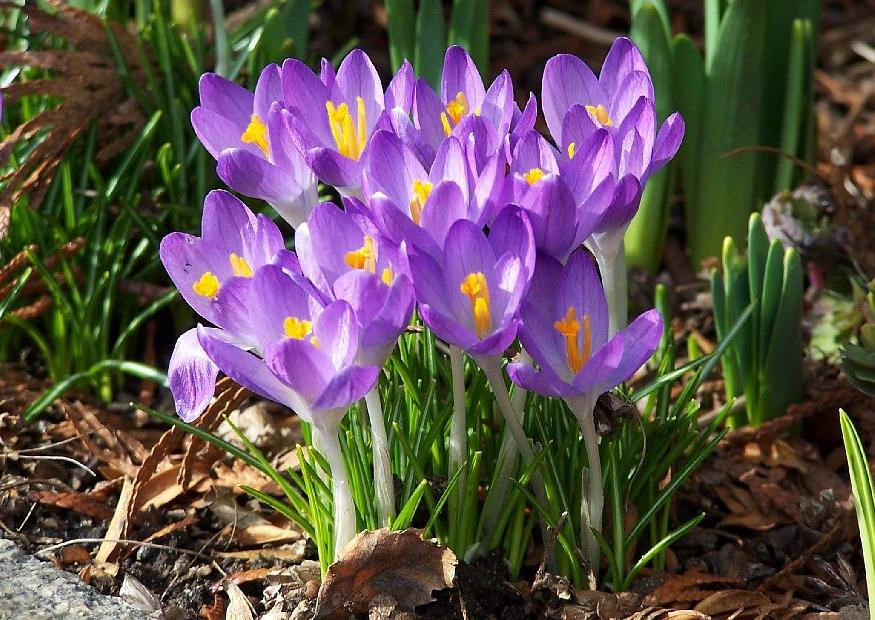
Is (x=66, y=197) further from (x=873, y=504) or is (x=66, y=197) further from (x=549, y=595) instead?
(x=873, y=504)

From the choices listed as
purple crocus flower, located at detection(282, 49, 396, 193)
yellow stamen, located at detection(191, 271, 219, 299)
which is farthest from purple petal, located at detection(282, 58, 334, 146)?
yellow stamen, located at detection(191, 271, 219, 299)

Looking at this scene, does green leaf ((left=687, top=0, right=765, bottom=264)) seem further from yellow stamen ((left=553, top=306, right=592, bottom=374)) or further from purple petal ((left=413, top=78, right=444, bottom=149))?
yellow stamen ((left=553, top=306, right=592, bottom=374))

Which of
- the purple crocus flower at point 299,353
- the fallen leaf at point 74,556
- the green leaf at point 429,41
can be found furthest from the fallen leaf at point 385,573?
the green leaf at point 429,41

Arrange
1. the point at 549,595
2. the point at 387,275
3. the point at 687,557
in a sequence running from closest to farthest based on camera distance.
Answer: the point at 387,275, the point at 549,595, the point at 687,557

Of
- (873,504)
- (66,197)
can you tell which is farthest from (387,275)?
(66,197)

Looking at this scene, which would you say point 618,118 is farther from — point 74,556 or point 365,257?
point 74,556

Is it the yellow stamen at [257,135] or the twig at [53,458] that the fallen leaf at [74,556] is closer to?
the twig at [53,458]
